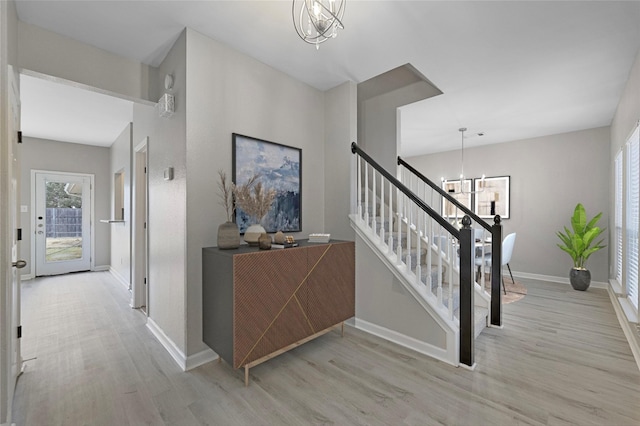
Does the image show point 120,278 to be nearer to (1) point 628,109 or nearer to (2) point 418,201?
(2) point 418,201

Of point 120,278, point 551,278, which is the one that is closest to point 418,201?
point 551,278

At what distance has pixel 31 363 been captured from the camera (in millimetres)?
2262

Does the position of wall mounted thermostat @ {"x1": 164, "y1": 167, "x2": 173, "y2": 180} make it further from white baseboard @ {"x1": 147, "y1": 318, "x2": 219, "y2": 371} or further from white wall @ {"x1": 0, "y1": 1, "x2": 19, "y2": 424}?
white baseboard @ {"x1": 147, "y1": 318, "x2": 219, "y2": 371}

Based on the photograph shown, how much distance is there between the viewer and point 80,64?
7.72 ft

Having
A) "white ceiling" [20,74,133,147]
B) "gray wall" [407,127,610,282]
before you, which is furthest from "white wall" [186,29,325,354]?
"gray wall" [407,127,610,282]

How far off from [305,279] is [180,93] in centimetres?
186

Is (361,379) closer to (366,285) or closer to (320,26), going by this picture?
(366,285)

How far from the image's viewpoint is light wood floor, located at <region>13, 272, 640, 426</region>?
5.55 ft

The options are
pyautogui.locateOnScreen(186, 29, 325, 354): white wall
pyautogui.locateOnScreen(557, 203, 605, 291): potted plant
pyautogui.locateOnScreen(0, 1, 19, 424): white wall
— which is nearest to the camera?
pyautogui.locateOnScreen(0, 1, 19, 424): white wall

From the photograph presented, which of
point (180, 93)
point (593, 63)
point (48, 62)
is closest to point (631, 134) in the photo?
point (593, 63)

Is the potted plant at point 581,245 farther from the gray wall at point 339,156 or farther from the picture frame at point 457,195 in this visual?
the gray wall at point 339,156

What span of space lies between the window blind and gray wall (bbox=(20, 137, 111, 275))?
848 centimetres

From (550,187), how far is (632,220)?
2.28 metres

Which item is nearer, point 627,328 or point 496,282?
point 627,328
